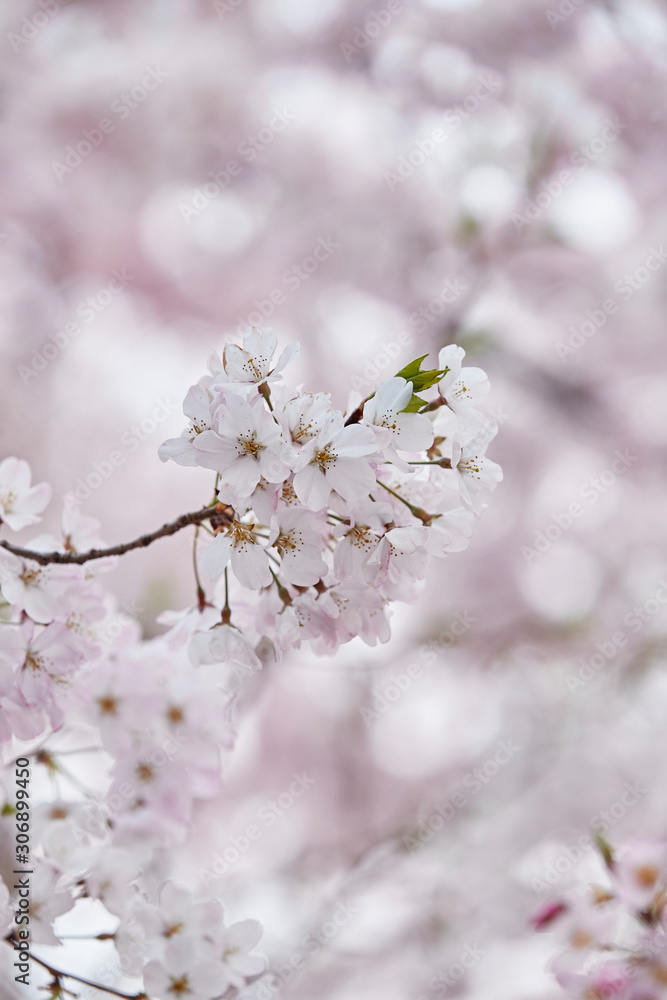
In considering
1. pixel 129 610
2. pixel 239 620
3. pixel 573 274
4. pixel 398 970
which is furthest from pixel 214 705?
pixel 573 274

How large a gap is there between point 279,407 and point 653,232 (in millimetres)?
2131

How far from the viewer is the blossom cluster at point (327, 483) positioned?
18.7 inches

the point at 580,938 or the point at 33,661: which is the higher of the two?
the point at 33,661

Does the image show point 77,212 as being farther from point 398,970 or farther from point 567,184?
point 398,970

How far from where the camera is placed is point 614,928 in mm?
934

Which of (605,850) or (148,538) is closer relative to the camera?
(148,538)

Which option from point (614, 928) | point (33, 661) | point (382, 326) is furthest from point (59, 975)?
point (382, 326)

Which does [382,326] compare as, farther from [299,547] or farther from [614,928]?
[299,547]

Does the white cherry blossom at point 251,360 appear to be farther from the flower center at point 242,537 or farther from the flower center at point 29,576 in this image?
the flower center at point 29,576

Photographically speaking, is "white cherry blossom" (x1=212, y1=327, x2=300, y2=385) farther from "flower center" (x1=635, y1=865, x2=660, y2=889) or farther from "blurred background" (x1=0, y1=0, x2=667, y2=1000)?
"blurred background" (x1=0, y1=0, x2=667, y2=1000)

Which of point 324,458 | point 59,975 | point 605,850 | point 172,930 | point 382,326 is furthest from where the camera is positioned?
point 382,326

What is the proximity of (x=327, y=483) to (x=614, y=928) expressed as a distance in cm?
82

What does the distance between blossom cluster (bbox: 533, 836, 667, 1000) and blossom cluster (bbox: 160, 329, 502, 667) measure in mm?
546

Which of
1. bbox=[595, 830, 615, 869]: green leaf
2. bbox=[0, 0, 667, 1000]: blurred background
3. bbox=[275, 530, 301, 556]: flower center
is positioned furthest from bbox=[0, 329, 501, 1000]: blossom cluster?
bbox=[0, 0, 667, 1000]: blurred background
